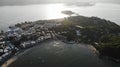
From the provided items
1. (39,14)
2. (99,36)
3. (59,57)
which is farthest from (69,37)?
(39,14)

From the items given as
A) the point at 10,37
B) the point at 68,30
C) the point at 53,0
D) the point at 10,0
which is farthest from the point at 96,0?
the point at 10,37

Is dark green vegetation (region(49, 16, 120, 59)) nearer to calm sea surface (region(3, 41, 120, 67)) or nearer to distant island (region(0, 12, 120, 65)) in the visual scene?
distant island (region(0, 12, 120, 65))

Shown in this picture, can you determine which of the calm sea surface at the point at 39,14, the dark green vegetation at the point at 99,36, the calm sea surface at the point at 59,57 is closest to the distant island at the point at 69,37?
the dark green vegetation at the point at 99,36

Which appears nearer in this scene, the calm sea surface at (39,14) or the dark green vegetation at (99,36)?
the dark green vegetation at (99,36)

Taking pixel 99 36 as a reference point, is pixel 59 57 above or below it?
below

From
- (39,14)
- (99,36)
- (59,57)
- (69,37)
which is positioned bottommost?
(39,14)

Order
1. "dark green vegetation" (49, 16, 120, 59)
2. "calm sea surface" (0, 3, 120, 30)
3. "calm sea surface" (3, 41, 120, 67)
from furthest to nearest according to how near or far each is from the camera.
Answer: "calm sea surface" (0, 3, 120, 30)
"dark green vegetation" (49, 16, 120, 59)
"calm sea surface" (3, 41, 120, 67)

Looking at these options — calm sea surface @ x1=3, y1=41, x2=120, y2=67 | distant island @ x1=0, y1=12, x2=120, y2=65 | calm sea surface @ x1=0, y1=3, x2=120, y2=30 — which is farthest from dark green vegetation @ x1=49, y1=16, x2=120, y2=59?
calm sea surface @ x1=0, y1=3, x2=120, y2=30

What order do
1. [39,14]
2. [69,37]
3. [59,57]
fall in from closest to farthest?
[59,57] → [69,37] → [39,14]

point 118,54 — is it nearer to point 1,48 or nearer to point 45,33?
point 45,33

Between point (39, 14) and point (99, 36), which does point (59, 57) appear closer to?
point (99, 36)

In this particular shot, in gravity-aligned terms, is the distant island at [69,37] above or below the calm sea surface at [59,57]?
above

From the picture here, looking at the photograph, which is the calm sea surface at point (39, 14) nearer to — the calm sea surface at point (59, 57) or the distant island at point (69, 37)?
the distant island at point (69, 37)
